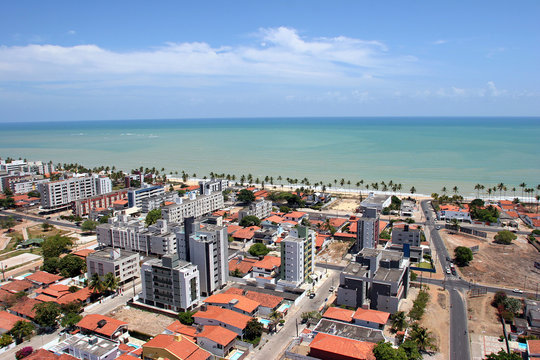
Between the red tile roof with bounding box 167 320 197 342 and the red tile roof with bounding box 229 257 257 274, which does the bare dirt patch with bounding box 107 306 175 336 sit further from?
the red tile roof with bounding box 229 257 257 274

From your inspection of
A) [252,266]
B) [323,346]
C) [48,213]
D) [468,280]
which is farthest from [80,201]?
[468,280]

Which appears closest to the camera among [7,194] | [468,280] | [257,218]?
[468,280]

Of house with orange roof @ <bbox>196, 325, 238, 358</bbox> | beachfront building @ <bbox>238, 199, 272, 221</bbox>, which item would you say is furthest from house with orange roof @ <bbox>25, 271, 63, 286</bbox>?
beachfront building @ <bbox>238, 199, 272, 221</bbox>

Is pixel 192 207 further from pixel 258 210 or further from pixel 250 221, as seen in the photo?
pixel 250 221

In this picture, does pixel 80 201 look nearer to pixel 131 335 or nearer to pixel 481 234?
pixel 131 335

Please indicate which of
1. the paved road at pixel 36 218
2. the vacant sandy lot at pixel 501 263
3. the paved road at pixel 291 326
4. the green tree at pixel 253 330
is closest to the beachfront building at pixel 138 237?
the paved road at pixel 36 218

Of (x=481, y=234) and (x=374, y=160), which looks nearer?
(x=481, y=234)
